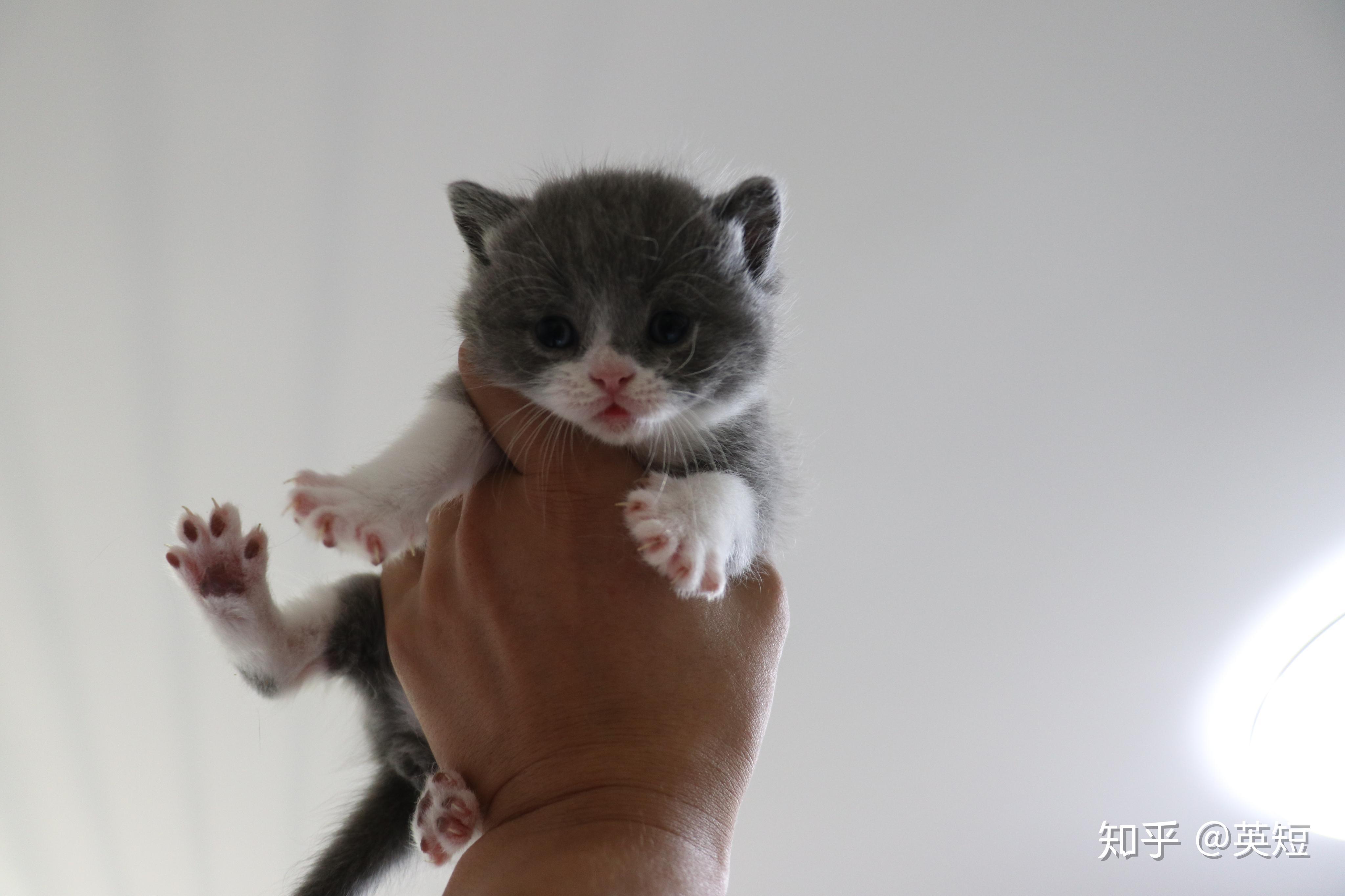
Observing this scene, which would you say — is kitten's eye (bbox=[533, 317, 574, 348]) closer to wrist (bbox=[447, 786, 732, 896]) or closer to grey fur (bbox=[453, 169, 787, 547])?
grey fur (bbox=[453, 169, 787, 547])

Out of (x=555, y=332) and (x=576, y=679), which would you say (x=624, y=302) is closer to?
(x=555, y=332)

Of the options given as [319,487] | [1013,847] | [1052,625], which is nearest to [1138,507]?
[1052,625]

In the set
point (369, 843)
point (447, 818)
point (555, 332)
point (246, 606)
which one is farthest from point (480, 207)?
point (369, 843)

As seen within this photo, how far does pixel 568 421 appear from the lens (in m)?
1.59

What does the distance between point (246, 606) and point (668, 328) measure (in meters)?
1.08

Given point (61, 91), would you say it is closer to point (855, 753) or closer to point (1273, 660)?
point (855, 753)

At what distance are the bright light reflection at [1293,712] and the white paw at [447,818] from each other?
2914 mm

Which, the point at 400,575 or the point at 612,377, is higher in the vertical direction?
the point at 612,377

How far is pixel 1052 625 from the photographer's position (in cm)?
296

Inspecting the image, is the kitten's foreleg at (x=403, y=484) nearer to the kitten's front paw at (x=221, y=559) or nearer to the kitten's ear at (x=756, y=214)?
the kitten's front paw at (x=221, y=559)

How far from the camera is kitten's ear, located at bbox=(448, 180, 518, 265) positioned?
1669mm

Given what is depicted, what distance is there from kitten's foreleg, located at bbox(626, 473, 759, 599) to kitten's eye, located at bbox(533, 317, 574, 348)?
30 centimetres

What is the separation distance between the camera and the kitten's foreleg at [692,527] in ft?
4.40

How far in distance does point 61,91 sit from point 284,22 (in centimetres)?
61
